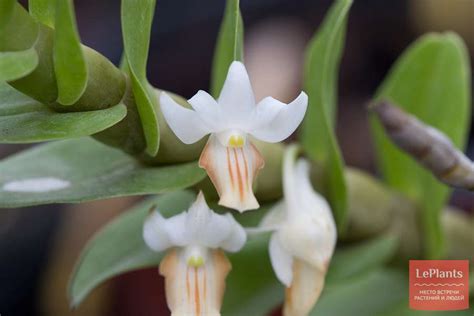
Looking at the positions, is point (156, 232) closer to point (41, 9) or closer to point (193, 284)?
point (193, 284)

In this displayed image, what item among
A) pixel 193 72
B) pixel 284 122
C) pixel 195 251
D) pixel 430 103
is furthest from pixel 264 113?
pixel 193 72

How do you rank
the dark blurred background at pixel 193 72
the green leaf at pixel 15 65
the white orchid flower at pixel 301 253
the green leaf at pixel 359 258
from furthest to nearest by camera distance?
the dark blurred background at pixel 193 72
the green leaf at pixel 359 258
the white orchid flower at pixel 301 253
the green leaf at pixel 15 65

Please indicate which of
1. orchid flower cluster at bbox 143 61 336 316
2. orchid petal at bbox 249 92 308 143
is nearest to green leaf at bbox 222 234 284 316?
orchid flower cluster at bbox 143 61 336 316

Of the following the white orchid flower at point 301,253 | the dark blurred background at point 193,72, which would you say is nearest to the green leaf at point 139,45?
the white orchid flower at point 301,253

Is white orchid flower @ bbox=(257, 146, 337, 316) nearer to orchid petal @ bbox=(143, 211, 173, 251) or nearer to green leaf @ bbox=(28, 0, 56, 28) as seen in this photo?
orchid petal @ bbox=(143, 211, 173, 251)

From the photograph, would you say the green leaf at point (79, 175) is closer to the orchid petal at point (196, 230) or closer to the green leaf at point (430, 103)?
the orchid petal at point (196, 230)

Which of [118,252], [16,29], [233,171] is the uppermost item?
[16,29]
